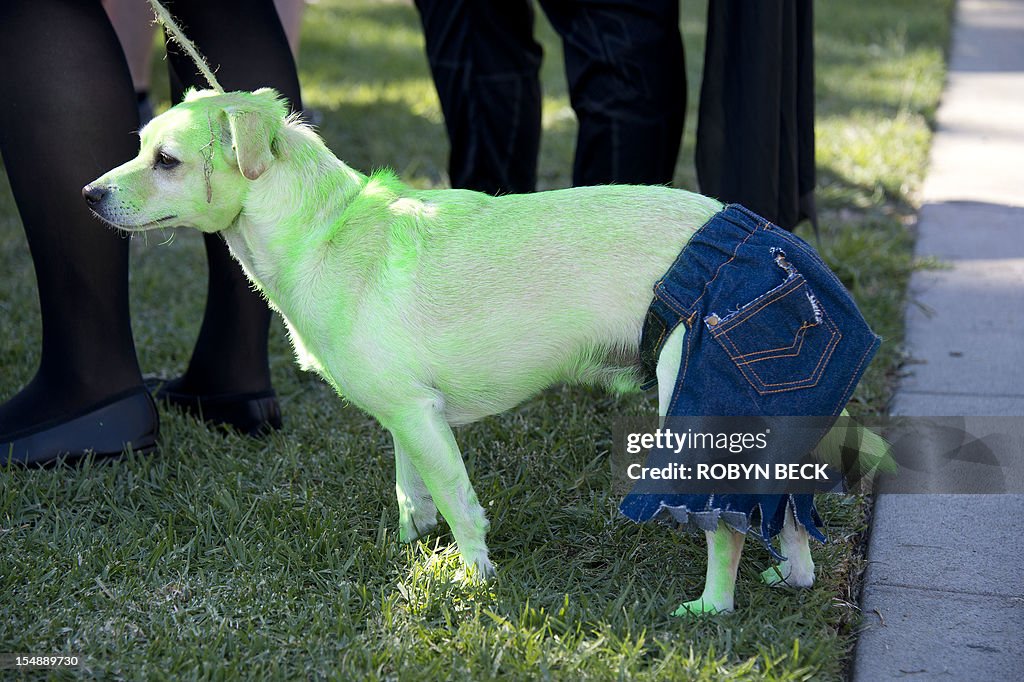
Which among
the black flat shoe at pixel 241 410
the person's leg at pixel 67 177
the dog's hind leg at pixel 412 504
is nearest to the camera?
the dog's hind leg at pixel 412 504

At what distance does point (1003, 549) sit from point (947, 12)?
19.7ft

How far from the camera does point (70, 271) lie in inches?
86.8

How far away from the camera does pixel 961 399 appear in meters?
2.51

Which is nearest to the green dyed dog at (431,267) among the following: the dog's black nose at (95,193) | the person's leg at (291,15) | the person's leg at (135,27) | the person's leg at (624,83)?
the dog's black nose at (95,193)

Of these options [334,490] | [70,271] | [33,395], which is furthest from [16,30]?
[334,490]

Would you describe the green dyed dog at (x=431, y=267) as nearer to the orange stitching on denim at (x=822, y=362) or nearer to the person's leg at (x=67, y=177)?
the orange stitching on denim at (x=822, y=362)

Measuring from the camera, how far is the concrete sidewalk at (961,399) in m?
1.70

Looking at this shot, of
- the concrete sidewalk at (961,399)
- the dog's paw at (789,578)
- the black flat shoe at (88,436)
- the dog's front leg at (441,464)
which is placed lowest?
the concrete sidewalk at (961,399)

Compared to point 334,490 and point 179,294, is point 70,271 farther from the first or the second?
point 179,294

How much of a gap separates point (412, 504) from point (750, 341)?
70 centimetres

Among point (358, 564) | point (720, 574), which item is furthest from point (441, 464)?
point (720, 574)

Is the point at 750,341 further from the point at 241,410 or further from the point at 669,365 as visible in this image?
the point at 241,410

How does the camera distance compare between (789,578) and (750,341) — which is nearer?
(750,341)

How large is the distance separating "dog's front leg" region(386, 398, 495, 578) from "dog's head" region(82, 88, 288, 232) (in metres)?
0.45
